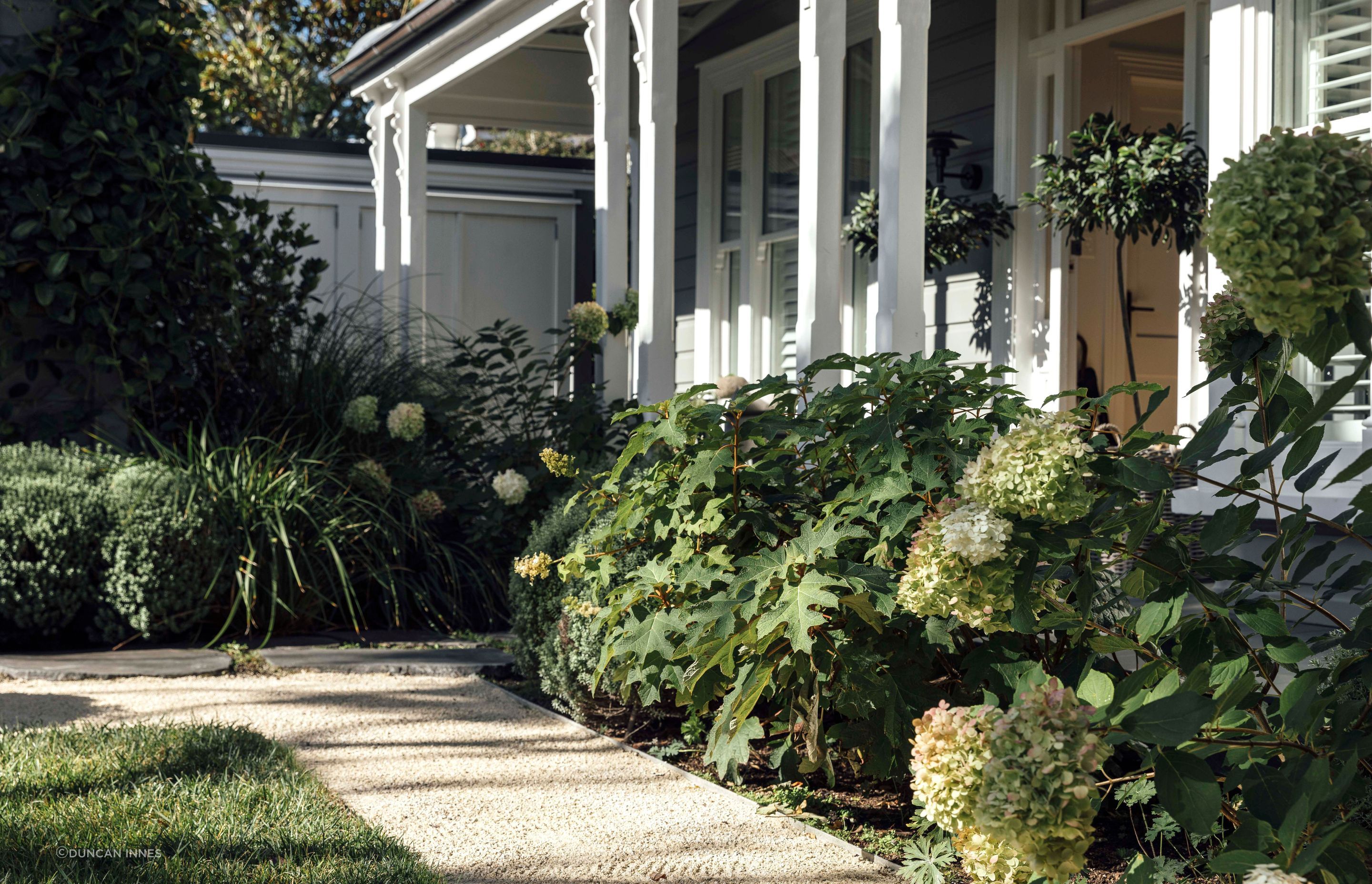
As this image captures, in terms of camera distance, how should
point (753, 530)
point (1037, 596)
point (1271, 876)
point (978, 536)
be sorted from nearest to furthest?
point (1271, 876) < point (978, 536) < point (1037, 596) < point (753, 530)

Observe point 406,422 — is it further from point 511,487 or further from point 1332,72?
point 1332,72

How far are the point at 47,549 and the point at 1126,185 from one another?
4.71 meters

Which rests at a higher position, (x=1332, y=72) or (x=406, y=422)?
(x=1332, y=72)

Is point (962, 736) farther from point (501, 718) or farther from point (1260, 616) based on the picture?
point (501, 718)

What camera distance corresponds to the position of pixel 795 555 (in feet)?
8.05

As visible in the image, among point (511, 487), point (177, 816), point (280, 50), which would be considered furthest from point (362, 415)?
point (280, 50)

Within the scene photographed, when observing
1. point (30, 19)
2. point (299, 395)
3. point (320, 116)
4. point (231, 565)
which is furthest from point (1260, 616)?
point (320, 116)

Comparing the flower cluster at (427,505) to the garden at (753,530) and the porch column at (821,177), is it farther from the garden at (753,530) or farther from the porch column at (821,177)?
the porch column at (821,177)

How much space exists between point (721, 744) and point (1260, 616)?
4.09ft

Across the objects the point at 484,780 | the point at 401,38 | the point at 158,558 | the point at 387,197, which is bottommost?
the point at 484,780

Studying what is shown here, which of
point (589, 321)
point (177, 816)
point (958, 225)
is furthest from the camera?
point (958, 225)

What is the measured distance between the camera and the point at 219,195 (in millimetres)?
6219

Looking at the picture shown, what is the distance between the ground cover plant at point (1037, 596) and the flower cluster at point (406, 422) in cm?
274
